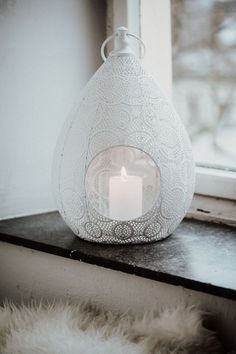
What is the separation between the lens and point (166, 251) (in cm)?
101

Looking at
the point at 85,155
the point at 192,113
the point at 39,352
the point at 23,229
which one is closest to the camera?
the point at 39,352

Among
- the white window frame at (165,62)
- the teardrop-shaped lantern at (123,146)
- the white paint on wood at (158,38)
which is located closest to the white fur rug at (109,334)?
the teardrop-shaped lantern at (123,146)

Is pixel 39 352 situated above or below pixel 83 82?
below

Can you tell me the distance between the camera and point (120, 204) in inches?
40.9

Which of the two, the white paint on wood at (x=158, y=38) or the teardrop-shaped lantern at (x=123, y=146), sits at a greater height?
the white paint on wood at (x=158, y=38)

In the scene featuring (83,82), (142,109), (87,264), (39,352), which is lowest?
(39,352)

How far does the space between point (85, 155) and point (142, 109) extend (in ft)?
0.42

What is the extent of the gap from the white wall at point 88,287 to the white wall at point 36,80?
0.15m

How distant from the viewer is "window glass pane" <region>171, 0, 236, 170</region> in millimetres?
1256

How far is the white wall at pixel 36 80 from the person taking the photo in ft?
4.04

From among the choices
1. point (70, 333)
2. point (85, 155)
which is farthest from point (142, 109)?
point (70, 333)

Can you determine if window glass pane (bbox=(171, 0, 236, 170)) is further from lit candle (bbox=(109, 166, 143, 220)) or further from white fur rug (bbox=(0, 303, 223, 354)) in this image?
white fur rug (bbox=(0, 303, 223, 354))

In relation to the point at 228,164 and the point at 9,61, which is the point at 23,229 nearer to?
the point at 9,61

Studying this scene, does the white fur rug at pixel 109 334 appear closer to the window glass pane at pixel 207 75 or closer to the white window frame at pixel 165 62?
the white window frame at pixel 165 62
